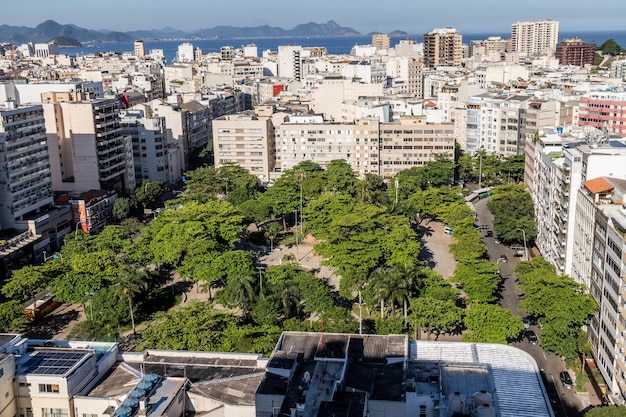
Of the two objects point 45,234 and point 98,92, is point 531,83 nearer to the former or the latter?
point 98,92

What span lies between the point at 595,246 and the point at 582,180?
6938 millimetres

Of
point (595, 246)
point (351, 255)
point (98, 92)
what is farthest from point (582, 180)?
point (98, 92)

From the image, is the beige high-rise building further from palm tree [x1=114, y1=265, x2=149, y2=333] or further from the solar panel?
the solar panel

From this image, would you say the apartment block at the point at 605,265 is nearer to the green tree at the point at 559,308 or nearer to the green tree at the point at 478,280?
the green tree at the point at 559,308

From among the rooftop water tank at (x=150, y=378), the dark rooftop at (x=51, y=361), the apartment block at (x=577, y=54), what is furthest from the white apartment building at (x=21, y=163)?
the apartment block at (x=577, y=54)

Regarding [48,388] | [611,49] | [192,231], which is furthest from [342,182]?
[611,49]

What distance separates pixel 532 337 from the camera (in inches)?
1695

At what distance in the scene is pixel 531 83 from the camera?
115000mm

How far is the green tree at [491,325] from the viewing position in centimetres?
3903

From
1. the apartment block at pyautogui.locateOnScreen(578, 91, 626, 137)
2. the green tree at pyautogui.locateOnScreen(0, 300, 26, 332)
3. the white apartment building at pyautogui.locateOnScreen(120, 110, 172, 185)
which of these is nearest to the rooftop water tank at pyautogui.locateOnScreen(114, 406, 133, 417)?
the green tree at pyautogui.locateOnScreen(0, 300, 26, 332)

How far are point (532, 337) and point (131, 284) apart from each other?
25720 mm

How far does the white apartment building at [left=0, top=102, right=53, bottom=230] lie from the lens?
58.9 m

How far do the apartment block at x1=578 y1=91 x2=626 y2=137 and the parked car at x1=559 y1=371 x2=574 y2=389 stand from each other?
4875 cm

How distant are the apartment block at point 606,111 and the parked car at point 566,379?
160 ft
